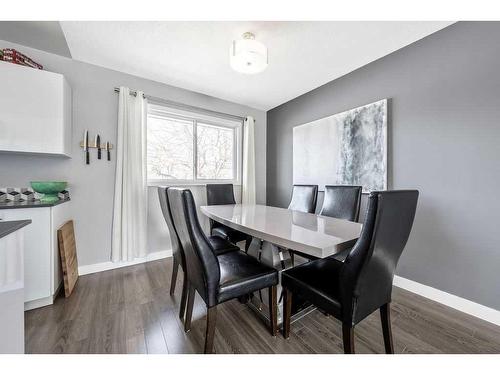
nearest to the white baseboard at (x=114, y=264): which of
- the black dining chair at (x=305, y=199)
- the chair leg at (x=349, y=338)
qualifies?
the black dining chair at (x=305, y=199)

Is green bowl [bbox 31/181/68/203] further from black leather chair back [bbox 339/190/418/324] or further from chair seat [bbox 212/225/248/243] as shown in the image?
black leather chair back [bbox 339/190/418/324]

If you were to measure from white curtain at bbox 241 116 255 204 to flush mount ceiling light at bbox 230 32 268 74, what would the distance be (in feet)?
5.73

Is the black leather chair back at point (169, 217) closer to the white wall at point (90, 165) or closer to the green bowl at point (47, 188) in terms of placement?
the green bowl at point (47, 188)

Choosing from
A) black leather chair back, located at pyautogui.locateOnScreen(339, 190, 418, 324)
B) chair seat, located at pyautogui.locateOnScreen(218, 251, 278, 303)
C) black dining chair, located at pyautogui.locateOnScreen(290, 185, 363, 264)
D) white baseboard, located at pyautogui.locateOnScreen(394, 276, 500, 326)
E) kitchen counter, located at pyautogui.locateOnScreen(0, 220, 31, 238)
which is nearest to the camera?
kitchen counter, located at pyautogui.locateOnScreen(0, 220, 31, 238)

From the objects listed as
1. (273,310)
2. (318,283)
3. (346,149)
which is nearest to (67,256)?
(273,310)

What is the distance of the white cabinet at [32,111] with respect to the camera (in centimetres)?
166

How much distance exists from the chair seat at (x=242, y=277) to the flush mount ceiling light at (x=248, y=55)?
1.54 meters

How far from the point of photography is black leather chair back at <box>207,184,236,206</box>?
2.73 m

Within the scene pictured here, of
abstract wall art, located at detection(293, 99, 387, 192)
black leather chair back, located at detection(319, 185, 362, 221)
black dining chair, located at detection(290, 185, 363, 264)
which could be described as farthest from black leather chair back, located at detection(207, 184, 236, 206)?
black leather chair back, located at detection(319, 185, 362, 221)

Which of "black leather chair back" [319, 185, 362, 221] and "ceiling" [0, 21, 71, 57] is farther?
"black leather chair back" [319, 185, 362, 221]

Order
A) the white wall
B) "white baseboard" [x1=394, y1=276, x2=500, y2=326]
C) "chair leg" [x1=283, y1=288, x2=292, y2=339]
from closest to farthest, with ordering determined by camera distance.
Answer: "chair leg" [x1=283, y1=288, x2=292, y2=339] → "white baseboard" [x1=394, y1=276, x2=500, y2=326] → the white wall

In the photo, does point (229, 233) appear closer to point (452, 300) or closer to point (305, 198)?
point (305, 198)

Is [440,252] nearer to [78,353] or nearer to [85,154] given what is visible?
[78,353]

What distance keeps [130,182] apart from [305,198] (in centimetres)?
213
